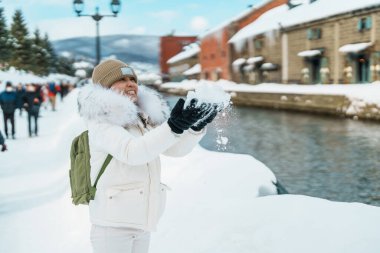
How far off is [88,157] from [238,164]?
385 centimetres

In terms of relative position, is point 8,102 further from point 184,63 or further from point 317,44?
point 184,63

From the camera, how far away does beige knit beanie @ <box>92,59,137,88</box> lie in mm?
2207

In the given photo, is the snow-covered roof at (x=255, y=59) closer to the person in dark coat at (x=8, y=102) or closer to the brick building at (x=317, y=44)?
the brick building at (x=317, y=44)

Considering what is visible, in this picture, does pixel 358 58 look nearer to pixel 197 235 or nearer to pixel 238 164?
pixel 238 164

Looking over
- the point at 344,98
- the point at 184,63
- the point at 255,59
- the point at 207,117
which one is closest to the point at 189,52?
the point at 184,63

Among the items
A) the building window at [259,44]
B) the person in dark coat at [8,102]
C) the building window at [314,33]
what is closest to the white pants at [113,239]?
the person in dark coat at [8,102]

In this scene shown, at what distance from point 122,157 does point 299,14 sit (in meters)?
35.1

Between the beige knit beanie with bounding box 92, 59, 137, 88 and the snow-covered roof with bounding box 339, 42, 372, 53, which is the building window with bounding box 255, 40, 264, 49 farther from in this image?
the beige knit beanie with bounding box 92, 59, 137, 88

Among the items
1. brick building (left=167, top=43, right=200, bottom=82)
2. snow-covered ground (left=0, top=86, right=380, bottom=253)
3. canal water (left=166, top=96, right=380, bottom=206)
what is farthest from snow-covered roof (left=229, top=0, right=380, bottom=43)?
snow-covered ground (left=0, top=86, right=380, bottom=253)

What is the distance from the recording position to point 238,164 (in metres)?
5.88

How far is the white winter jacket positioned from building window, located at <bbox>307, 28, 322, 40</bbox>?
30.9 m

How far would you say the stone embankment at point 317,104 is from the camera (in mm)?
19188

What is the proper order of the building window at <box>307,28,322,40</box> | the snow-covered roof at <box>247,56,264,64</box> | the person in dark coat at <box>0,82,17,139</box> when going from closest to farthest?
1. the person in dark coat at <box>0,82,17,139</box>
2. the building window at <box>307,28,322,40</box>
3. the snow-covered roof at <box>247,56,264,64</box>

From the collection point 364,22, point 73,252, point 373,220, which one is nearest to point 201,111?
point 373,220
